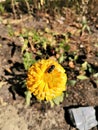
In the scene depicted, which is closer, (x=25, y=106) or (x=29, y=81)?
(x=29, y=81)

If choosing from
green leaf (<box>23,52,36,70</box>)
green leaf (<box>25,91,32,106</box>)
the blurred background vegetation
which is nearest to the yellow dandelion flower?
green leaf (<box>25,91,32,106</box>)

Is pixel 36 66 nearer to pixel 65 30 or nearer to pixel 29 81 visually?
pixel 29 81

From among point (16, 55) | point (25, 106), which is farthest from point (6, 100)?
point (16, 55)

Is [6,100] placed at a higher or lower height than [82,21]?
lower

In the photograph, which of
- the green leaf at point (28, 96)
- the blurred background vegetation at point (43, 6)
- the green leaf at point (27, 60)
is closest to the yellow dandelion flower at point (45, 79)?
the green leaf at point (28, 96)

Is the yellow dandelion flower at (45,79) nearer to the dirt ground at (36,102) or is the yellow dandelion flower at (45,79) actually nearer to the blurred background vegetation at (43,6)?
the dirt ground at (36,102)

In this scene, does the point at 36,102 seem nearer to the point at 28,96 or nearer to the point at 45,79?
the point at 28,96

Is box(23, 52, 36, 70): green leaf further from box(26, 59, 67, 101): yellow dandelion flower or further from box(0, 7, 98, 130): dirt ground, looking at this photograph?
box(26, 59, 67, 101): yellow dandelion flower
